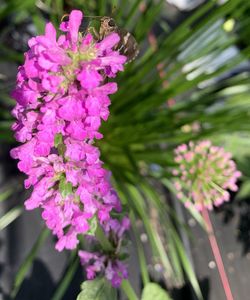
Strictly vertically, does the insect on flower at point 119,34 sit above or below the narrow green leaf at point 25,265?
above

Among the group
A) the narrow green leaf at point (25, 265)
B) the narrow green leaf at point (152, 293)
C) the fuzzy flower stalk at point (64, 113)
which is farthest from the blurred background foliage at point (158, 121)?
the fuzzy flower stalk at point (64, 113)

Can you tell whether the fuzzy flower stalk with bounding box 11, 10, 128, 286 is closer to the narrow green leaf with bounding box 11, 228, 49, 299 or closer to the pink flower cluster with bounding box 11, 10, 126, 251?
the pink flower cluster with bounding box 11, 10, 126, 251

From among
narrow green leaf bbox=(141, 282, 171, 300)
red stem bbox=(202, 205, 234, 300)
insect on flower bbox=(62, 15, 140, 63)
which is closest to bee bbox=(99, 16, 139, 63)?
insect on flower bbox=(62, 15, 140, 63)

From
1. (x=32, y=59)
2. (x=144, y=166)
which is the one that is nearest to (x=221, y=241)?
(x=144, y=166)

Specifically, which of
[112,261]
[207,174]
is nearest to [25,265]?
[112,261]

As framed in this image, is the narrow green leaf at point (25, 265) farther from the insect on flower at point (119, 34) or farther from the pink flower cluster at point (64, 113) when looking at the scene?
the insect on flower at point (119, 34)
